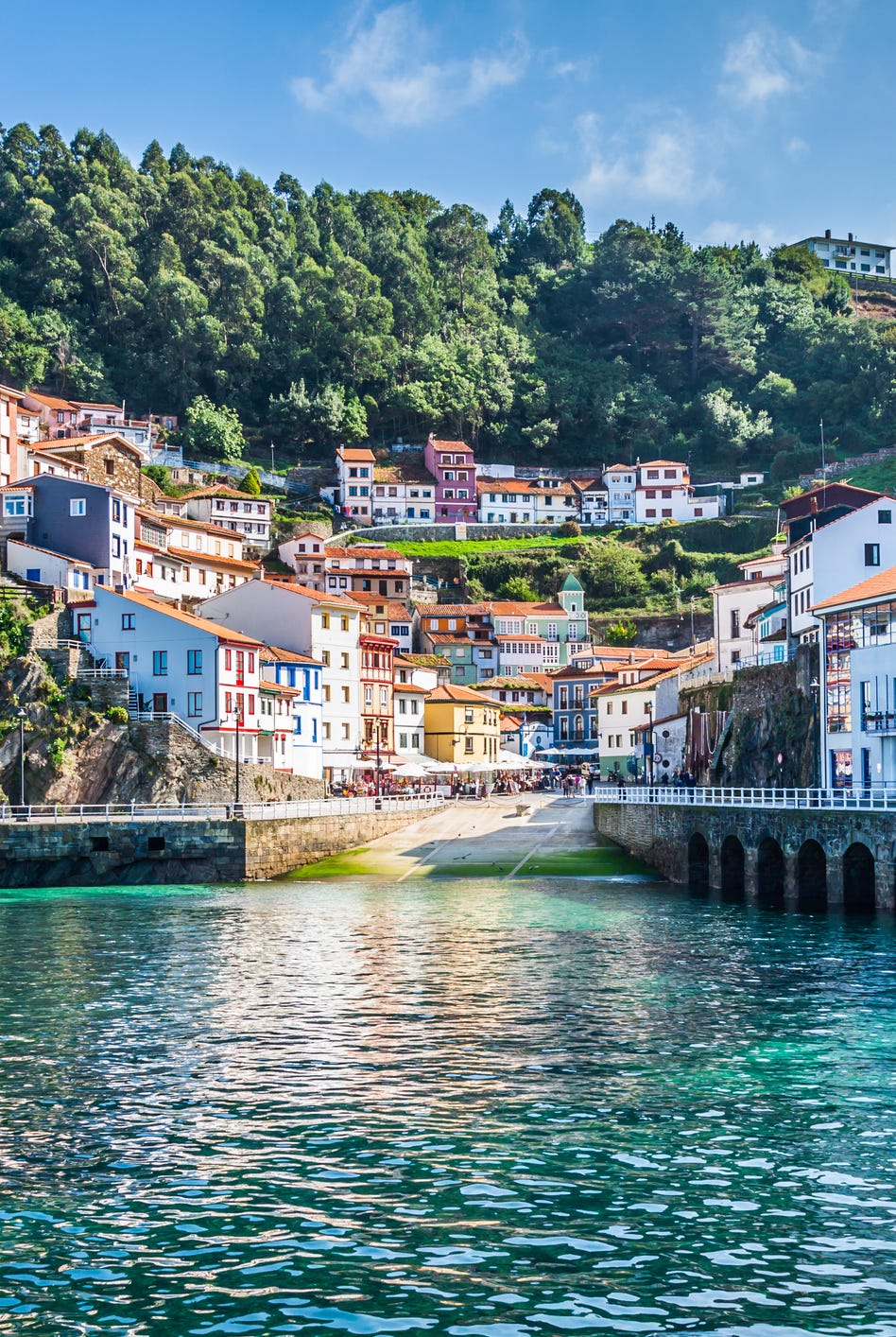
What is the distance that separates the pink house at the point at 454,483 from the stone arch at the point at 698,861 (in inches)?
4010

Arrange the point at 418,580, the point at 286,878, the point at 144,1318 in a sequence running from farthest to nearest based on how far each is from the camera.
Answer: the point at 418,580 < the point at 286,878 < the point at 144,1318

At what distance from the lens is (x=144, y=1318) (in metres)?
16.2

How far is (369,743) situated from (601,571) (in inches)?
2141

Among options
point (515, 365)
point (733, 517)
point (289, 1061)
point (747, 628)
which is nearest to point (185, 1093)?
point (289, 1061)

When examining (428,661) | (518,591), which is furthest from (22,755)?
(518,591)

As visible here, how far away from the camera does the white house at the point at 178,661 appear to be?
82.8 m

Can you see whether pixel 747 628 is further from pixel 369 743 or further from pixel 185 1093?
pixel 185 1093

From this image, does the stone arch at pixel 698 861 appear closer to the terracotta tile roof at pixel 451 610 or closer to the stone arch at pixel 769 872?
the stone arch at pixel 769 872

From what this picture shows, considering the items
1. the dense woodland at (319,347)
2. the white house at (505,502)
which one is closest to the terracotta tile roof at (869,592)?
the white house at (505,502)

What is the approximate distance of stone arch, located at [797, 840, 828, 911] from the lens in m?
53.9

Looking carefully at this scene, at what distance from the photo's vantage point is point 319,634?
100625 mm

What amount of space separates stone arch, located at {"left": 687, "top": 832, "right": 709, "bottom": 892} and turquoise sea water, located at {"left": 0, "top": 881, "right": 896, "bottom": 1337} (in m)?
19.8

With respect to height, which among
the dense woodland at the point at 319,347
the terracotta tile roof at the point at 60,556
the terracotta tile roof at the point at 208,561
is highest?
the dense woodland at the point at 319,347

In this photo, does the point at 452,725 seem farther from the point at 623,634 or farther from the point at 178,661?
the point at 623,634
